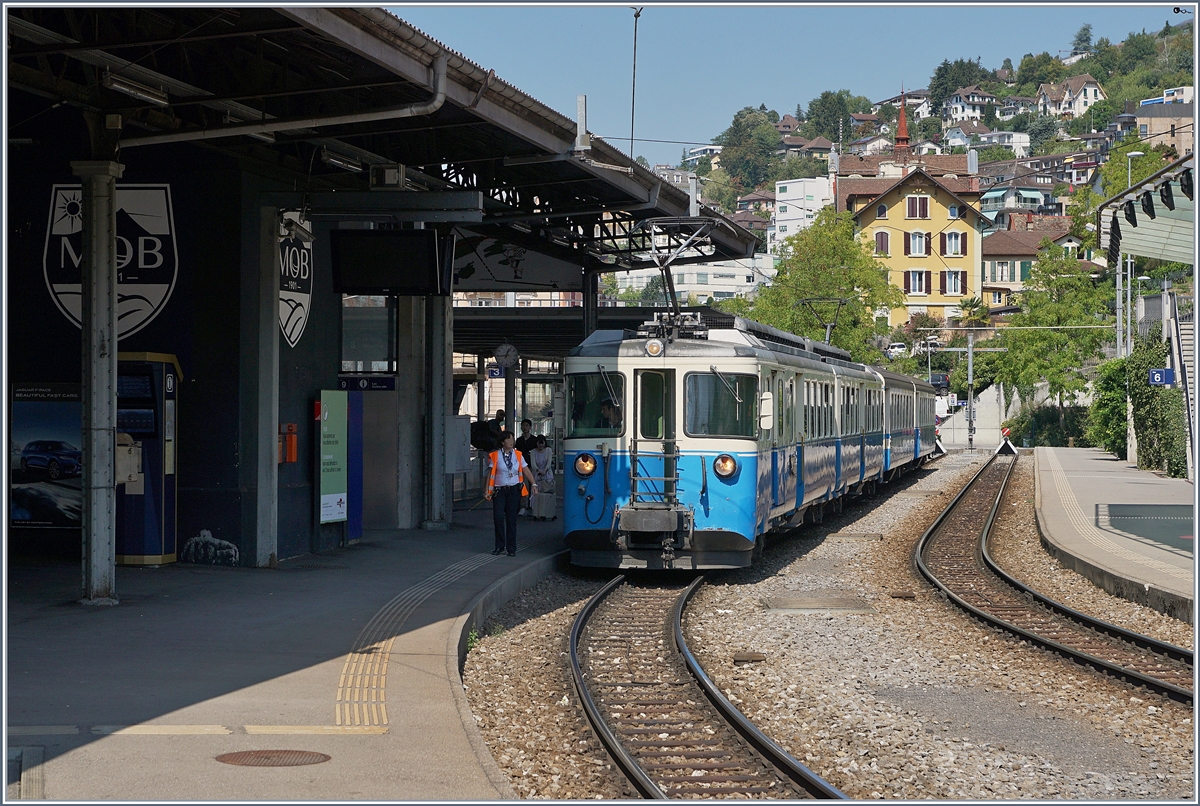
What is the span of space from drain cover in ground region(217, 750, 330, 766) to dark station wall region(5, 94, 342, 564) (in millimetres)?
7414

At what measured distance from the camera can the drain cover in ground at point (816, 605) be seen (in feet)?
44.4

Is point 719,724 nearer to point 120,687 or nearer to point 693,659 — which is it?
point 693,659

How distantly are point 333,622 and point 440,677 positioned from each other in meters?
2.31

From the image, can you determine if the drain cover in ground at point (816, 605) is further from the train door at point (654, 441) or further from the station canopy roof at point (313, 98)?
the station canopy roof at point (313, 98)

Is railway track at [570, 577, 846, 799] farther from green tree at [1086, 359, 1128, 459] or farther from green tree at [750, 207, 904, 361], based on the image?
green tree at [750, 207, 904, 361]

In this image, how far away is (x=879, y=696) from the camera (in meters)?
9.52

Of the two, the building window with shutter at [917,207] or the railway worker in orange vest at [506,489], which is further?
the building window with shutter at [917,207]

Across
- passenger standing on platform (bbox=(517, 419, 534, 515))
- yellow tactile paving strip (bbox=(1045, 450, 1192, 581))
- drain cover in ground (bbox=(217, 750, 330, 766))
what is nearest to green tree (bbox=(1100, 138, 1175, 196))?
yellow tactile paving strip (bbox=(1045, 450, 1192, 581))

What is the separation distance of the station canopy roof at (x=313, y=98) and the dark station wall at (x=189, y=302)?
0.29m

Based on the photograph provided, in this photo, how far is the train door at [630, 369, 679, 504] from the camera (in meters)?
14.7

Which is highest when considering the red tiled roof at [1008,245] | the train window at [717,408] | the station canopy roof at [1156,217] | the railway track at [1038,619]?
the red tiled roof at [1008,245]

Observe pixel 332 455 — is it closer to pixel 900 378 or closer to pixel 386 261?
pixel 386 261

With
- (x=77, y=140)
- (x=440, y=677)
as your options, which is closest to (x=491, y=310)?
(x=77, y=140)

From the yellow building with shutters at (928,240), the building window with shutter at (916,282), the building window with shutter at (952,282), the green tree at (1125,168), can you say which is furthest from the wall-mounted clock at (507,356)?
the building window with shutter at (952,282)
